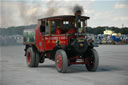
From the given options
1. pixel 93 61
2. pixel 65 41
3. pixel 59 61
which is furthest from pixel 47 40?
pixel 93 61

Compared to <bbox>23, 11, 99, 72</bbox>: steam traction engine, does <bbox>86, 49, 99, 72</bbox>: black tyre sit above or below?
below

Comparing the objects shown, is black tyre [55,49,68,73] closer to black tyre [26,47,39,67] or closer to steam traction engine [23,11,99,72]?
steam traction engine [23,11,99,72]

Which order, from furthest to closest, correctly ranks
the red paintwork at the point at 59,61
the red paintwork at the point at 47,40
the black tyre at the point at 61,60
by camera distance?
the red paintwork at the point at 47,40, the red paintwork at the point at 59,61, the black tyre at the point at 61,60

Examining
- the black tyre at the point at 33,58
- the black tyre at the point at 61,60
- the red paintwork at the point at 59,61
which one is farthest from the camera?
the black tyre at the point at 33,58

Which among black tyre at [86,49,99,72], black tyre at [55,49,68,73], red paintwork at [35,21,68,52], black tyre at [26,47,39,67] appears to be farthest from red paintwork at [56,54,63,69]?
black tyre at [26,47,39,67]

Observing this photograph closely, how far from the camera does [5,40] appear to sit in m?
60.6

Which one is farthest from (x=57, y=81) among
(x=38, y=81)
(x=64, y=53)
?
(x=64, y=53)

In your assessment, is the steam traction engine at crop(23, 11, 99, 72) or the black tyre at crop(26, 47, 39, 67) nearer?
the steam traction engine at crop(23, 11, 99, 72)

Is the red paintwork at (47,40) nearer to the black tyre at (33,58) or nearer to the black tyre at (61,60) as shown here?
the black tyre at (61,60)

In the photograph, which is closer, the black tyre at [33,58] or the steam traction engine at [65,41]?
the steam traction engine at [65,41]

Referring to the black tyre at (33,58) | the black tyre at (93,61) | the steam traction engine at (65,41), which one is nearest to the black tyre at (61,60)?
the steam traction engine at (65,41)

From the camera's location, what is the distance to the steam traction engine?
1173 cm

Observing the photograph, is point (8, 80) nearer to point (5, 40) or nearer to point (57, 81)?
point (57, 81)

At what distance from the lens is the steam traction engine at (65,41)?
38.5 feet
